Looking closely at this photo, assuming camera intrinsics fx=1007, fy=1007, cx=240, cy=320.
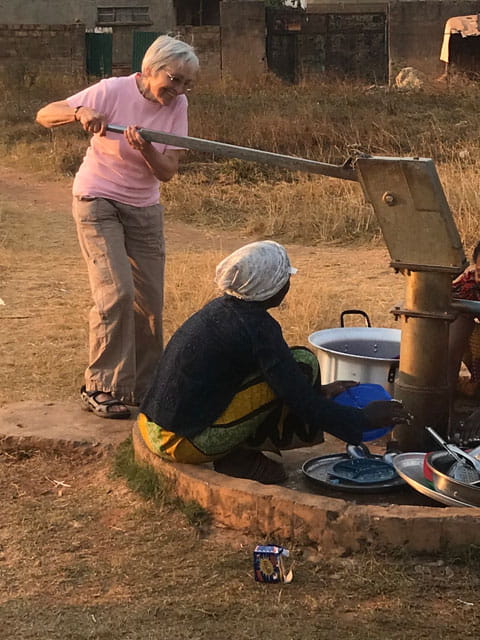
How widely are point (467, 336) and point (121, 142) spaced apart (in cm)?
165

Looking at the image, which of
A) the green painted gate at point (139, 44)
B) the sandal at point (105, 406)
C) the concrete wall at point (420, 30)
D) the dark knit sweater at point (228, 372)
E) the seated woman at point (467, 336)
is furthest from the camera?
the green painted gate at point (139, 44)

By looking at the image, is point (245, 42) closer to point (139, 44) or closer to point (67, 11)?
point (139, 44)

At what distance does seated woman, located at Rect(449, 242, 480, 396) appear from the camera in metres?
4.13

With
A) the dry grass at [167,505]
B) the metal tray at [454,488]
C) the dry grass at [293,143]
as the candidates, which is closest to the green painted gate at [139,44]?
the dry grass at [293,143]

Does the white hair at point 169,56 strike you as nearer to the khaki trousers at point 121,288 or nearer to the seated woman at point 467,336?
the khaki trousers at point 121,288

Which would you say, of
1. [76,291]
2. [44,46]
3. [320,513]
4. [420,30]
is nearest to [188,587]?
[320,513]

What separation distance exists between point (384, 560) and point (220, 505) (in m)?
0.58

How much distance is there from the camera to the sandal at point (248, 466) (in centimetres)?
356

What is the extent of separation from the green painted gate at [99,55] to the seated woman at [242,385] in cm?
2395

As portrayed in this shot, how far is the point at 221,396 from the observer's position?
3389mm

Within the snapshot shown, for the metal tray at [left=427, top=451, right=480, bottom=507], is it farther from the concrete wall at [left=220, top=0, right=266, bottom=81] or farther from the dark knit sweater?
the concrete wall at [left=220, top=0, right=266, bottom=81]

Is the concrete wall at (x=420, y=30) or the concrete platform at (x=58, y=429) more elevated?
the concrete wall at (x=420, y=30)

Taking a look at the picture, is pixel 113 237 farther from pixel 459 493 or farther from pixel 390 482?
pixel 459 493

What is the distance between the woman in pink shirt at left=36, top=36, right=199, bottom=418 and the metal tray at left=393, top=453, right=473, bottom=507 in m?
1.38
